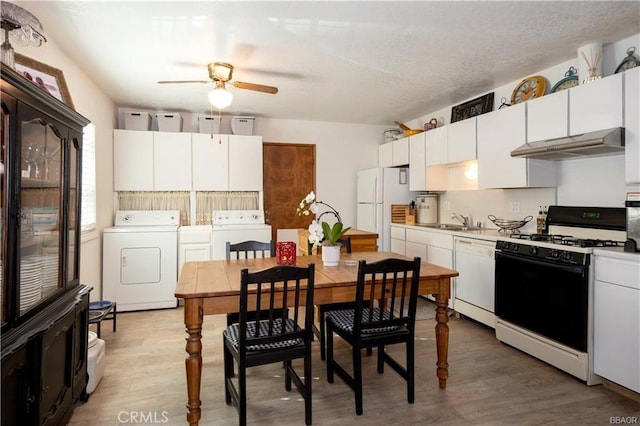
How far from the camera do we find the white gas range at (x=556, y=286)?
98.8 inches

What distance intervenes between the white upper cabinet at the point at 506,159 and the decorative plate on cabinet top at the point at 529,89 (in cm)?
26

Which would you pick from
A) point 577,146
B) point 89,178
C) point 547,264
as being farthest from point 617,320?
point 89,178

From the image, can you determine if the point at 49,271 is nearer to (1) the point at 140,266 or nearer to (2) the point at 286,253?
(2) the point at 286,253

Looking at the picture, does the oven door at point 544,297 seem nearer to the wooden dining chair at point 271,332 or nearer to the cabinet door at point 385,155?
the wooden dining chair at point 271,332

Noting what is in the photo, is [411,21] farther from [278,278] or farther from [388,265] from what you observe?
[278,278]

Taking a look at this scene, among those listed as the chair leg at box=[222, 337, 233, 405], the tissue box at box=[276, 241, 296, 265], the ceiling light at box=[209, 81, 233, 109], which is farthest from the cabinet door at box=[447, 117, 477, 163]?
the chair leg at box=[222, 337, 233, 405]

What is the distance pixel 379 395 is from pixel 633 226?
77.0 inches

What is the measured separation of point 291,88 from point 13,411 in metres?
3.43

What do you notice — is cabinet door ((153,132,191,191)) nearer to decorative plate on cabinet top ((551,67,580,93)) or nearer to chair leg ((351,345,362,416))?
chair leg ((351,345,362,416))

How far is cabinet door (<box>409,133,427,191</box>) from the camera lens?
4.72 m

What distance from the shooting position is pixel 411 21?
8.19 feet

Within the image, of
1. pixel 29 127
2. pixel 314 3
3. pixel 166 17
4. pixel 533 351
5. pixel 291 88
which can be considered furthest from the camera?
pixel 291 88

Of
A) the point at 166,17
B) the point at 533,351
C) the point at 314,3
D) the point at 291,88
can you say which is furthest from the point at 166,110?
the point at 533,351

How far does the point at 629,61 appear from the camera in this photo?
8.88ft
